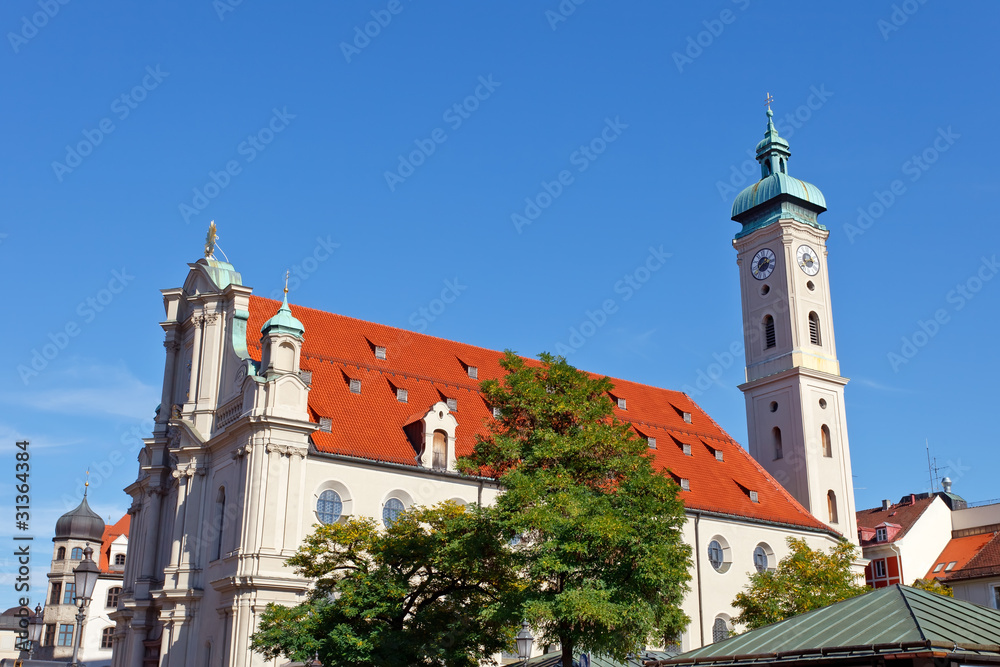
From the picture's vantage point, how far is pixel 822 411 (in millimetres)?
56000

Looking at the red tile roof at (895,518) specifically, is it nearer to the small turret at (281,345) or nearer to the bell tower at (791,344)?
the bell tower at (791,344)

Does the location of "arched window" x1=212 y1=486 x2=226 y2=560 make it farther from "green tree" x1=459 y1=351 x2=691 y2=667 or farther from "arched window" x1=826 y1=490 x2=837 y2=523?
"arched window" x1=826 y1=490 x2=837 y2=523

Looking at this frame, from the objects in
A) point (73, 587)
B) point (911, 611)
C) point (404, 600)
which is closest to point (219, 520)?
point (404, 600)

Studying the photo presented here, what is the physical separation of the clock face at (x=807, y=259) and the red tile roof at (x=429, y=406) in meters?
10.3

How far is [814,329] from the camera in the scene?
5762 centimetres

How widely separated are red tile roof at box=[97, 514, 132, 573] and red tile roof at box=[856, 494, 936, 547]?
171ft

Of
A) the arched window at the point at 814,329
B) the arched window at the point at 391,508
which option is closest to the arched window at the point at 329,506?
the arched window at the point at 391,508

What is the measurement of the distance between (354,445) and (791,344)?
2761cm

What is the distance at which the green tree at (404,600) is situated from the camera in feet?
88.5

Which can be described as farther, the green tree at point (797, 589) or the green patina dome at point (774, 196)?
the green patina dome at point (774, 196)

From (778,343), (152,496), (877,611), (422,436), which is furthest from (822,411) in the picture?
(877,611)

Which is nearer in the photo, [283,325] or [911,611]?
[911,611]

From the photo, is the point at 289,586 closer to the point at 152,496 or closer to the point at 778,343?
the point at 152,496

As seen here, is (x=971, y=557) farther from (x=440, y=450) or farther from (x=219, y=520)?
(x=219, y=520)
